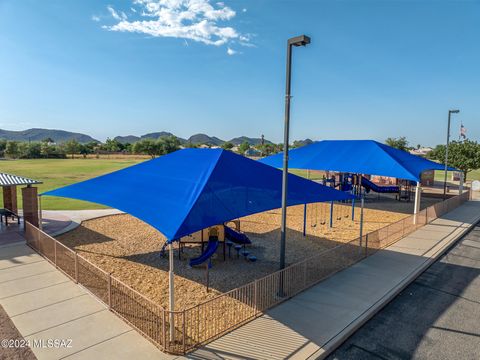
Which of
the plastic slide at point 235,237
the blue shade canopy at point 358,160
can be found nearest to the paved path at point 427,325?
the plastic slide at point 235,237

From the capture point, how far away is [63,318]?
8070 millimetres

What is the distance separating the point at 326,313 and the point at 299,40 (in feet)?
23.5

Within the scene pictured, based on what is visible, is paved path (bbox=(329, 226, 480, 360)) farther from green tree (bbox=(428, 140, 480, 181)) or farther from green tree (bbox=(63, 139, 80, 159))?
green tree (bbox=(63, 139, 80, 159))

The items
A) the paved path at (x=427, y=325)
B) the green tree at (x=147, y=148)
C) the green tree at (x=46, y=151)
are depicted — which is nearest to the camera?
the paved path at (x=427, y=325)

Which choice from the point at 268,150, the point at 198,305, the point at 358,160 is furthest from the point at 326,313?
the point at 268,150

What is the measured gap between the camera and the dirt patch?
21.8 feet

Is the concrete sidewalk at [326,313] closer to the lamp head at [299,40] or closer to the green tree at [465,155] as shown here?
the lamp head at [299,40]

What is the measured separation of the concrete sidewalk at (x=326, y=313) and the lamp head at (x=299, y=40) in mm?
7040

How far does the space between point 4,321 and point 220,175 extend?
6.66 metres

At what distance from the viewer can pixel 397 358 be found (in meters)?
7.03

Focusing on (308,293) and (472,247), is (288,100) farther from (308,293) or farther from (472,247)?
(472,247)

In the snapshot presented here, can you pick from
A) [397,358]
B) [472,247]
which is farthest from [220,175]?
[472,247]

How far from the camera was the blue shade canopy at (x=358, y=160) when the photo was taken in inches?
835

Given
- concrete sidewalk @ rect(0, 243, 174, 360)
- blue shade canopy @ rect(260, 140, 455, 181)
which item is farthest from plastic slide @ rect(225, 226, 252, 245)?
blue shade canopy @ rect(260, 140, 455, 181)
